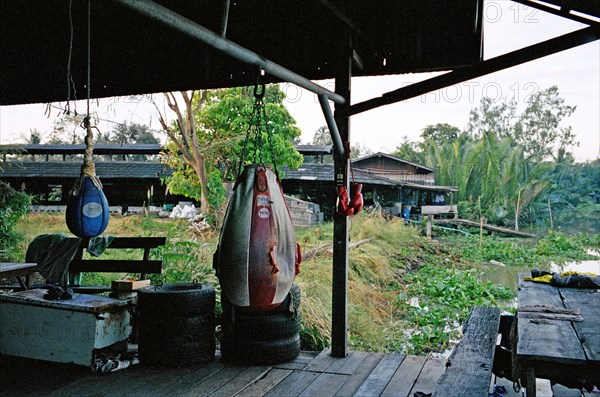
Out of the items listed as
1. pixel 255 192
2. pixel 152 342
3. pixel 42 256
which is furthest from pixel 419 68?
pixel 42 256

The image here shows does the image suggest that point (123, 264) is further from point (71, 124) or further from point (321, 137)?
point (321, 137)

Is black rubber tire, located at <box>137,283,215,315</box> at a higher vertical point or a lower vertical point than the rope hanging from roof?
lower

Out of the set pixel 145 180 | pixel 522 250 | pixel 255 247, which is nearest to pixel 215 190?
pixel 145 180

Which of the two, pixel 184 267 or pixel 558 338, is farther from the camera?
pixel 184 267

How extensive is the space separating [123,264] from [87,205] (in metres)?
2.38

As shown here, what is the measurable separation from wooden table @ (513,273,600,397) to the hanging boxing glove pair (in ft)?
4.62

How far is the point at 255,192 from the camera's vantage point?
3.10 meters

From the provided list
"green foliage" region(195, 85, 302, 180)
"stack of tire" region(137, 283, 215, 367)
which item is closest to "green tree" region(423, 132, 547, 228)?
"green foliage" region(195, 85, 302, 180)

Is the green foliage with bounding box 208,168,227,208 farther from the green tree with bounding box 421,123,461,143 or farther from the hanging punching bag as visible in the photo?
the green tree with bounding box 421,123,461,143

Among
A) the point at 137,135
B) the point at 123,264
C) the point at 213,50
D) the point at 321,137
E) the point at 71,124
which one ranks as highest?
the point at 321,137

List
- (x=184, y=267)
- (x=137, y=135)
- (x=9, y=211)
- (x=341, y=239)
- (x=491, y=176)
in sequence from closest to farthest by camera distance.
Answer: (x=341, y=239) → (x=184, y=267) → (x=9, y=211) → (x=491, y=176) → (x=137, y=135)

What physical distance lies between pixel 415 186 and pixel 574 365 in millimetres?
20135

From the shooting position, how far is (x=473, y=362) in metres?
2.90

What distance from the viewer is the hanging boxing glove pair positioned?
4.26 m
